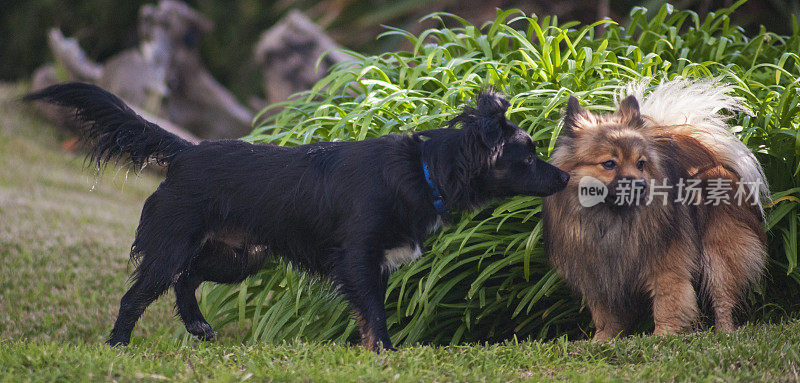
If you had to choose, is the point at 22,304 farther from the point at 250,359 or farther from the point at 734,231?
the point at 734,231

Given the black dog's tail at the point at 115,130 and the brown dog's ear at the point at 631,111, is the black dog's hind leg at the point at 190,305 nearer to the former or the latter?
the black dog's tail at the point at 115,130

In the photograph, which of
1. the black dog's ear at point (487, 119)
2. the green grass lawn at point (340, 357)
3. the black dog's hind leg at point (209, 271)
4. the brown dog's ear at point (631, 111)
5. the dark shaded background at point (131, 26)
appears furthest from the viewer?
the dark shaded background at point (131, 26)

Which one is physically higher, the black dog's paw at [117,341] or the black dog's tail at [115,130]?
the black dog's tail at [115,130]

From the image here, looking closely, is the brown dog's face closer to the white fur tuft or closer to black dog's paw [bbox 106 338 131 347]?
the white fur tuft

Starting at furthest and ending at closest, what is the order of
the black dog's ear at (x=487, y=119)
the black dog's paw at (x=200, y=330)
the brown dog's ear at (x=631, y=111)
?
the black dog's paw at (x=200, y=330)
the brown dog's ear at (x=631, y=111)
the black dog's ear at (x=487, y=119)

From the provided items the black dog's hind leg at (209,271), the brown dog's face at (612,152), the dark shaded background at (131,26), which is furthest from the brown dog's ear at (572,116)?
the dark shaded background at (131,26)

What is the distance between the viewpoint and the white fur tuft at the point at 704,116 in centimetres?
371

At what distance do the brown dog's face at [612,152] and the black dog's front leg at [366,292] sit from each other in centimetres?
105

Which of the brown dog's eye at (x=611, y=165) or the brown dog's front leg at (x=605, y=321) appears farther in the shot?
the brown dog's front leg at (x=605, y=321)

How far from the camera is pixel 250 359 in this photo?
2.95 metres

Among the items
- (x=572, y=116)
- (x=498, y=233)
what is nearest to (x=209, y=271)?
(x=498, y=233)

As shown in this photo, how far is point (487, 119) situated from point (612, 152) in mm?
639

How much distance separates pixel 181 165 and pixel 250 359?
1130mm

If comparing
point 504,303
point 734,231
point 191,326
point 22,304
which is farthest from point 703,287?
point 22,304
